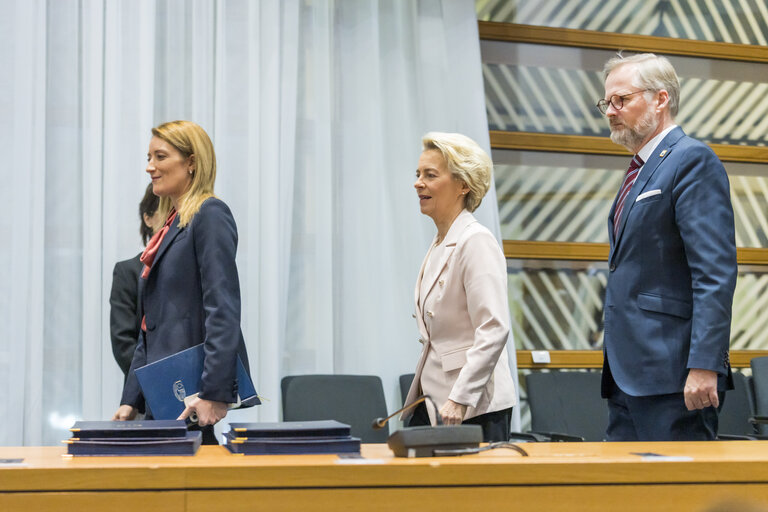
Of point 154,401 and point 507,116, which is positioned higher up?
point 507,116

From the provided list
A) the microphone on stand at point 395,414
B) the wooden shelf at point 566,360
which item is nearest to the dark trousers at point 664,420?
the microphone on stand at point 395,414

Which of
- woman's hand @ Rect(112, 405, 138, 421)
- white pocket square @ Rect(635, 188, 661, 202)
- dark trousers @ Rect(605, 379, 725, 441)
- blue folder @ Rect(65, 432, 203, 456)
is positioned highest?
white pocket square @ Rect(635, 188, 661, 202)

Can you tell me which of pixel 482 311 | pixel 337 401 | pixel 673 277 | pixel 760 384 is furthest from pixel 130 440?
pixel 760 384

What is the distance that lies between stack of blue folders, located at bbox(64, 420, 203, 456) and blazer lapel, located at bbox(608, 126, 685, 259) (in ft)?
4.67

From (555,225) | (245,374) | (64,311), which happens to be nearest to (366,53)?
(555,225)

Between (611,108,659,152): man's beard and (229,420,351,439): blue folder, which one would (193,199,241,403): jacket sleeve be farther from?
(611,108,659,152): man's beard

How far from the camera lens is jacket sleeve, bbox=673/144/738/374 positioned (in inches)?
85.3

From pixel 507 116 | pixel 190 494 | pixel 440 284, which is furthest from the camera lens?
pixel 507 116

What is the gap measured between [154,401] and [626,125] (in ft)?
5.27

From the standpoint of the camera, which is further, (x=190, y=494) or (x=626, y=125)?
(x=626, y=125)

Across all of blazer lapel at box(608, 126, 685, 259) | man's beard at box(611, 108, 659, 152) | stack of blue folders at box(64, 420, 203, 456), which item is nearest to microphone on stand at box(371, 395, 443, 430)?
stack of blue folders at box(64, 420, 203, 456)

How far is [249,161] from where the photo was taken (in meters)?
4.07

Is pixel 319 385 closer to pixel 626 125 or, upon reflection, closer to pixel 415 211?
pixel 415 211

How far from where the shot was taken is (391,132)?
445 cm
